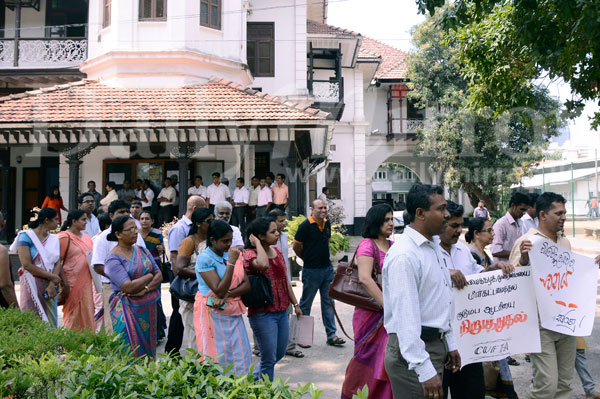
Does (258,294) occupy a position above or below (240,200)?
below

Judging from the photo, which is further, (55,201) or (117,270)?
(55,201)

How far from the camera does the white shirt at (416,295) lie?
8.52 feet

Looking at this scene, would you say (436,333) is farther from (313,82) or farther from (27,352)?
(313,82)

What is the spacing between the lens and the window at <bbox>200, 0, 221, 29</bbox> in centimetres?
1488

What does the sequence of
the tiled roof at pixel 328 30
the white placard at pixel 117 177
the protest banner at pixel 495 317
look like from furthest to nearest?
the tiled roof at pixel 328 30, the white placard at pixel 117 177, the protest banner at pixel 495 317

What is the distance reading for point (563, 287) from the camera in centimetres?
421

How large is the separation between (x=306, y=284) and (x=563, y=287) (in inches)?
125

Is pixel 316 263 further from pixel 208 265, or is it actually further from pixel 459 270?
pixel 459 270

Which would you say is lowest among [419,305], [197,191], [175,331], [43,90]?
[175,331]

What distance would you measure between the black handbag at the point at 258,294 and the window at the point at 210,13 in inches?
485

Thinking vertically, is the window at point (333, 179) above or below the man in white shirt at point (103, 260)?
above

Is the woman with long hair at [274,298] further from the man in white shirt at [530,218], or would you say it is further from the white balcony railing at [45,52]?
the white balcony railing at [45,52]

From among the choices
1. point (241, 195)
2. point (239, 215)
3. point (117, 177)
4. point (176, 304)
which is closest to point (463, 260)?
point (176, 304)

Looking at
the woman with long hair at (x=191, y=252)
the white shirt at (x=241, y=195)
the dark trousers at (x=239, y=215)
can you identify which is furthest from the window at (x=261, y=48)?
the woman with long hair at (x=191, y=252)
